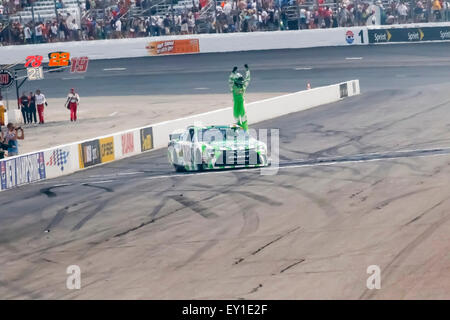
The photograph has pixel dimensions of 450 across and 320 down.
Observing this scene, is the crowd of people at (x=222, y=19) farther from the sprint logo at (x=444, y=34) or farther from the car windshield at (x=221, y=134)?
the car windshield at (x=221, y=134)

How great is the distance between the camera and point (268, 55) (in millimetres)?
46938

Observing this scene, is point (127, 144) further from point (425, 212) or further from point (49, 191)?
point (425, 212)

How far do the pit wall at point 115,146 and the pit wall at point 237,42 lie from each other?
8.96 meters

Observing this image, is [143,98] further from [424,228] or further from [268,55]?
[424,228]

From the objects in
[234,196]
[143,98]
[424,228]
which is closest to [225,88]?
[143,98]

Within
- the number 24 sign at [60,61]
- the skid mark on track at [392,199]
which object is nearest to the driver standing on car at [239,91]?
the skid mark on track at [392,199]

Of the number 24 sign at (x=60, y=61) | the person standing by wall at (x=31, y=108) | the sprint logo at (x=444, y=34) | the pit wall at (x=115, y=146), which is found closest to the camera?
the pit wall at (x=115, y=146)

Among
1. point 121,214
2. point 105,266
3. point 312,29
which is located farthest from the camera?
point 312,29

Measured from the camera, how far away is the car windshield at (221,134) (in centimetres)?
2252

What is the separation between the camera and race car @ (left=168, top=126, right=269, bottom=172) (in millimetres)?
22125

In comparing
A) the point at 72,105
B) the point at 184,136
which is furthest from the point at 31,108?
the point at 184,136

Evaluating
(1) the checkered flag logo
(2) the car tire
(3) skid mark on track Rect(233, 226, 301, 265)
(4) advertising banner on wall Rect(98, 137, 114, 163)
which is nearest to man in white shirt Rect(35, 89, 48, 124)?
(4) advertising banner on wall Rect(98, 137, 114, 163)

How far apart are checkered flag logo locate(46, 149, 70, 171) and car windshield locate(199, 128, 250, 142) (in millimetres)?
4118
